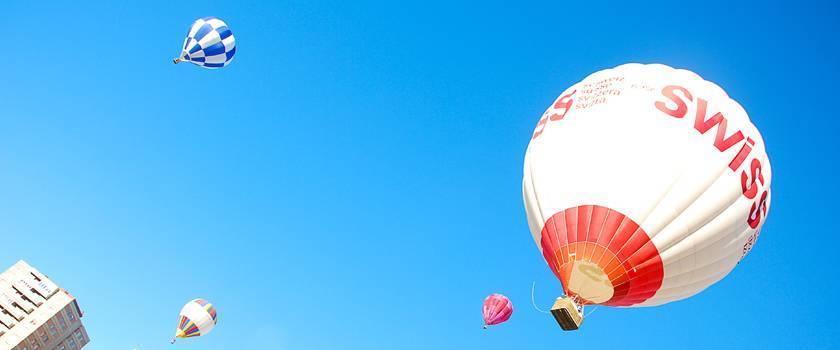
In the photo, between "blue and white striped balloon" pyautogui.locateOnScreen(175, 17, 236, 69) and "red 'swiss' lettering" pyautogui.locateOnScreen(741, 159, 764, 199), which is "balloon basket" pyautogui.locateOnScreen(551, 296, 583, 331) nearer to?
"red 'swiss' lettering" pyautogui.locateOnScreen(741, 159, 764, 199)

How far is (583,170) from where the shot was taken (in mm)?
15914

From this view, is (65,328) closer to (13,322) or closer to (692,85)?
(13,322)

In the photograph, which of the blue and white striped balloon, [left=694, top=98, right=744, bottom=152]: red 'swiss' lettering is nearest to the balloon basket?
[left=694, top=98, right=744, bottom=152]: red 'swiss' lettering

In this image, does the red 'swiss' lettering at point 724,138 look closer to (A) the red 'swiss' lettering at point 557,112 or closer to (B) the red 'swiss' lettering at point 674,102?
(B) the red 'swiss' lettering at point 674,102

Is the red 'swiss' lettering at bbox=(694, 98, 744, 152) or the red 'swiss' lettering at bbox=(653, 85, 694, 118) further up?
the red 'swiss' lettering at bbox=(653, 85, 694, 118)

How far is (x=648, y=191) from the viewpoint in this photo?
50.5 ft

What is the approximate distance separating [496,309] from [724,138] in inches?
717

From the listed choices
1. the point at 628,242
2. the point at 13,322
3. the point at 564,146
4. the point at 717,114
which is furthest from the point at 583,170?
the point at 13,322

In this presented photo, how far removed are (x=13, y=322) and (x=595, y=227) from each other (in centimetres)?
6395

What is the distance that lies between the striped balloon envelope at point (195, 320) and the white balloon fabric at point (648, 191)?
93.7ft

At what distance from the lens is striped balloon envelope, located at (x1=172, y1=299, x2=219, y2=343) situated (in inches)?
1455

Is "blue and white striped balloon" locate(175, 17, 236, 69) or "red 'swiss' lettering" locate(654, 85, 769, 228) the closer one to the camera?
"red 'swiss' lettering" locate(654, 85, 769, 228)

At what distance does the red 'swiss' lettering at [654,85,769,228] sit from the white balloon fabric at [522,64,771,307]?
0.03m

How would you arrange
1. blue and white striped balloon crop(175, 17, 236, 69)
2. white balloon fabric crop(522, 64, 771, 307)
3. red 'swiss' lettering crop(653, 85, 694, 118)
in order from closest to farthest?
white balloon fabric crop(522, 64, 771, 307)
red 'swiss' lettering crop(653, 85, 694, 118)
blue and white striped balloon crop(175, 17, 236, 69)
